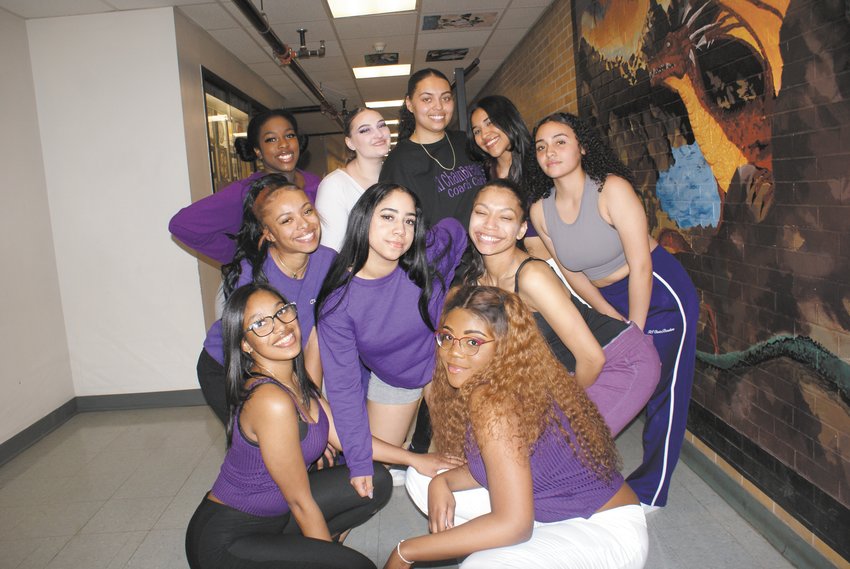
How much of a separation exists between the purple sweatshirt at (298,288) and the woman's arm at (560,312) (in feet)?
2.94

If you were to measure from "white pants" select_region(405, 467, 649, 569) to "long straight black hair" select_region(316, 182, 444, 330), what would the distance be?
0.96 meters

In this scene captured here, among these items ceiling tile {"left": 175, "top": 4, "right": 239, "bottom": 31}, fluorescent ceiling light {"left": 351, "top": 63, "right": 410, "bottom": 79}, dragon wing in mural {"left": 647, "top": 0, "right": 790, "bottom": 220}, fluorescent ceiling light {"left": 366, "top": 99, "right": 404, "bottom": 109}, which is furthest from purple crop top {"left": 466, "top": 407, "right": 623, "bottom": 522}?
fluorescent ceiling light {"left": 366, "top": 99, "right": 404, "bottom": 109}

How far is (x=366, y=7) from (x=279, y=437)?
4.50 m

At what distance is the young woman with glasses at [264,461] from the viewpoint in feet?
5.82

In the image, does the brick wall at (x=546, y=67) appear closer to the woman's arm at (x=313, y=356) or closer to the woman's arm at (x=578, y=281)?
the woman's arm at (x=578, y=281)

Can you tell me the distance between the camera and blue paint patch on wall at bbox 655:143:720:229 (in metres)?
2.80

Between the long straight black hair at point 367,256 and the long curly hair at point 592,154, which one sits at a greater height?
the long curly hair at point 592,154

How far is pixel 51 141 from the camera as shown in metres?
4.39

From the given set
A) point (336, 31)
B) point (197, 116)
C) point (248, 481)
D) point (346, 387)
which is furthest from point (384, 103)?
point (248, 481)

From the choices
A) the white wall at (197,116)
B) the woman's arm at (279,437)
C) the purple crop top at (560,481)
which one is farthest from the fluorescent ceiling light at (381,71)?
the purple crop top at (560,481)

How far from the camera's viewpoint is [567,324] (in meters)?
1.94

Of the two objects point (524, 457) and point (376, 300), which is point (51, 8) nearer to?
point (376, 300)

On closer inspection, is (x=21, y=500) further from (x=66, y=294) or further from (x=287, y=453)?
(x=287, y=453)

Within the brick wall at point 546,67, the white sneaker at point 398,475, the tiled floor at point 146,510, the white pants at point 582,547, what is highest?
the brick wall at point 546,67
